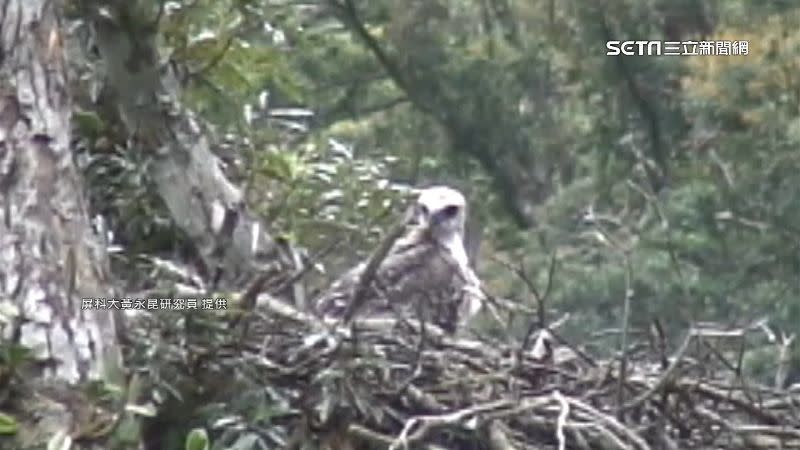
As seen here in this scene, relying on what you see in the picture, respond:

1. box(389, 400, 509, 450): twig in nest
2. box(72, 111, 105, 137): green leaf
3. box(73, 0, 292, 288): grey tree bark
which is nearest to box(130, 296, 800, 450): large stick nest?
box(389, 400, 509, 450): twig in nest

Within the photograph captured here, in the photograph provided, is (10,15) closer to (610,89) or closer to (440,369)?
(440,369)

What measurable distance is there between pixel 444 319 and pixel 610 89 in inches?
274

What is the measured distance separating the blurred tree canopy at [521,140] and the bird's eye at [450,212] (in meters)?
0.15

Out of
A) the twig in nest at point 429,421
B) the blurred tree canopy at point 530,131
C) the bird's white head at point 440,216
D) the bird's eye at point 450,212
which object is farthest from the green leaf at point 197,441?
the bird's eye at point 450,212

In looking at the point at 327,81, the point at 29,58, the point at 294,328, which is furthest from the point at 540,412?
the point at 327,81

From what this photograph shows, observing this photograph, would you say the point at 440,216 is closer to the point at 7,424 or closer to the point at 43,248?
the point at 43,248

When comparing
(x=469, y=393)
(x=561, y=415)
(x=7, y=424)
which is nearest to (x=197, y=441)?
(x=7, y=424)

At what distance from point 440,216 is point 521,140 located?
7471mm

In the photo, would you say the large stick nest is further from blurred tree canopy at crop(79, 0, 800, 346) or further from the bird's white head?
the bird's white head

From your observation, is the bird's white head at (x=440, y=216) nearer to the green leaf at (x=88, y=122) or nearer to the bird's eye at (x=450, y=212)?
the bird's eye at (x=450, y=212)

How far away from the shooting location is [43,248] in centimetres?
282

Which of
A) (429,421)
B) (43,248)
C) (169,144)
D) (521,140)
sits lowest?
(429,421)

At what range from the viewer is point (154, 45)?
12.6 feet

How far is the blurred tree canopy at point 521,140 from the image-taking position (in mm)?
3939
